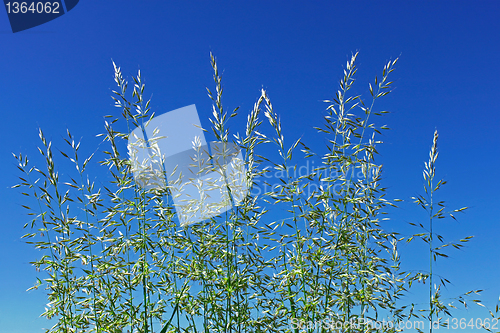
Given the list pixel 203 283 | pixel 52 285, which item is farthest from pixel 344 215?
pixel 52 285

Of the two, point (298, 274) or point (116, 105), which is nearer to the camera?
point (298, 274)

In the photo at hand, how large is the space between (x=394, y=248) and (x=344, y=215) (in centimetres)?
107

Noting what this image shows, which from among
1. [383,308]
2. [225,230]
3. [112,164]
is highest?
[112,164]

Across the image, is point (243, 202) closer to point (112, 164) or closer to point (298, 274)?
point (298, 274)

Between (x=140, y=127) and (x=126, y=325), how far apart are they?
1895mm

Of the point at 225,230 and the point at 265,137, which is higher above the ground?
the point at 265,137

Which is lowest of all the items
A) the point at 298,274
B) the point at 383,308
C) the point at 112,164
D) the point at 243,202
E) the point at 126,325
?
the point at 126,325

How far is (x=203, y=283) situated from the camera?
11.0 feet

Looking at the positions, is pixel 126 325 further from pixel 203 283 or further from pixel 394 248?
pixel 394 248

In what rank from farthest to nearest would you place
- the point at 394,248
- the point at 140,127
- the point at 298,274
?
the point at 394,248 < the point at 140,127 < the point at 298,274

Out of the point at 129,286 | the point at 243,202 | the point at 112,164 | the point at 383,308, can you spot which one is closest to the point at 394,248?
the point at 383,308

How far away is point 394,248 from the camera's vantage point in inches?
159

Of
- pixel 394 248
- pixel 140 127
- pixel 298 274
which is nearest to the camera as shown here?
pixel 298 274

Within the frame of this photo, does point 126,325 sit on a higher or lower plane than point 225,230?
lower
